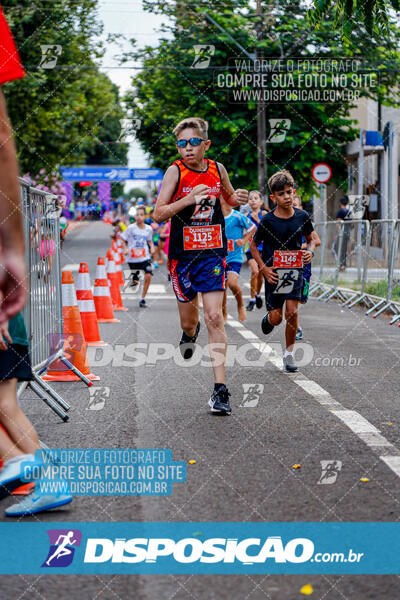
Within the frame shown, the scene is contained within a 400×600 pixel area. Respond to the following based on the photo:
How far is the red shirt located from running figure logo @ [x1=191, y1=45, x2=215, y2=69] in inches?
1004

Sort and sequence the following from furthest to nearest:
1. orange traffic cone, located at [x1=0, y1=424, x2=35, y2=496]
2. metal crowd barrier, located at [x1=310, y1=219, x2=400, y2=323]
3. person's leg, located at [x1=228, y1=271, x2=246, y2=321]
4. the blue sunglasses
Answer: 1. metal crowd barrier, located at [x1=310, y1=219, x2=400, y2=323]
2. person's leg, located at [x1=228, y1=271, x2=246, y2=321]
3. the blue sunglasses
4. orange traffic cone, located at [x1=0, y1=424, x2=35, y2=496]

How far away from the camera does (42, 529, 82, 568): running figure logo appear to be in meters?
3.43

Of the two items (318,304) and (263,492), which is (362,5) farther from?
(318,304)

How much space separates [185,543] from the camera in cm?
356

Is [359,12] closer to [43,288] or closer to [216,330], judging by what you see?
[216,330]

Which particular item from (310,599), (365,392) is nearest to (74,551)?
(310,599)

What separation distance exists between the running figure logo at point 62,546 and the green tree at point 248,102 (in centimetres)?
2431

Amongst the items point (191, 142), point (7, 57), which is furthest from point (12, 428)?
point (191, 142)

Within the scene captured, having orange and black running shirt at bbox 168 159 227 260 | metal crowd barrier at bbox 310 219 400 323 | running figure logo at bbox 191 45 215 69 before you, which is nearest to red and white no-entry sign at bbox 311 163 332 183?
metal crowd barrier at bbox 310 219 400 323

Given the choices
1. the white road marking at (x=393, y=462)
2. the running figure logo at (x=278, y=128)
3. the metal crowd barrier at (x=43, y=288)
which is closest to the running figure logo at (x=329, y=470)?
the white road marking at (x=393, y=462)

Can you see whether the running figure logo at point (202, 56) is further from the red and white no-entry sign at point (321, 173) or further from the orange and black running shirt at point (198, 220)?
the orange and black running shirt at point (198, 220)

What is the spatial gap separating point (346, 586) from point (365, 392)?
391cm

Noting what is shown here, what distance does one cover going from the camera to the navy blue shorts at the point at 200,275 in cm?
655

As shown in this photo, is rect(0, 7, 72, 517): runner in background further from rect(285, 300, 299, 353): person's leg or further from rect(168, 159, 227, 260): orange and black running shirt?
rect(285, 300, 299, 353): person's leg
